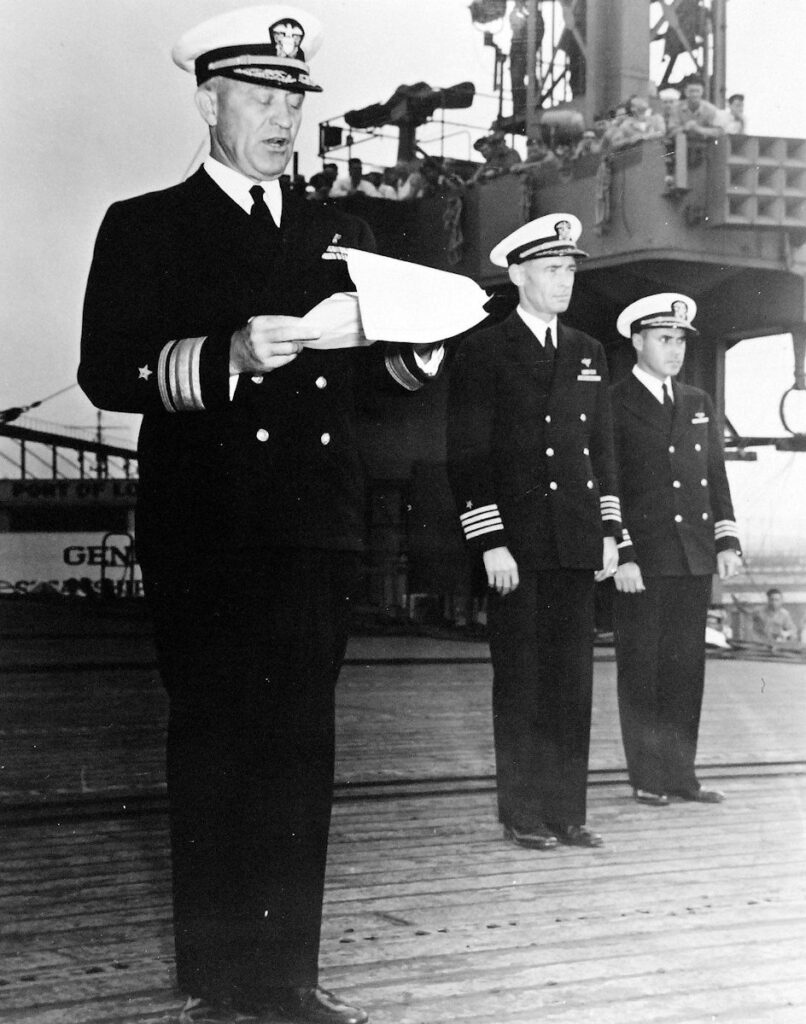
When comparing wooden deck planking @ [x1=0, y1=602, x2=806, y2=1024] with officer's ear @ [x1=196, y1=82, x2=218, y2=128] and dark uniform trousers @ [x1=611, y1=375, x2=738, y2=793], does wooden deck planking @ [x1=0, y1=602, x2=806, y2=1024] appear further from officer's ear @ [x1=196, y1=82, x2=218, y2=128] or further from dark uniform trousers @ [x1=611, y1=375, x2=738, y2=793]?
officer's ear @ [x1=196, y1=82, x2=218, y2=128]

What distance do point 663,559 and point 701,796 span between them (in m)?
0.70

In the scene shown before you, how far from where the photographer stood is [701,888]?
301 cm

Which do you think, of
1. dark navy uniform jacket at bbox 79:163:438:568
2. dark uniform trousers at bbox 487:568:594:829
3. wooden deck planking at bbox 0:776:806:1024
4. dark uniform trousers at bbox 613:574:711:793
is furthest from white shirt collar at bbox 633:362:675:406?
dark navy uniform jacket at bbox 79:163:438:568

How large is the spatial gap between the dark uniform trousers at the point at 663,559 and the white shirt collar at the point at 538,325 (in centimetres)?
61

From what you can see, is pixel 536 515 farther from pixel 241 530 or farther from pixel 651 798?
pixel 241 530

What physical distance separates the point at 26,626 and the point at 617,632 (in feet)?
25.1

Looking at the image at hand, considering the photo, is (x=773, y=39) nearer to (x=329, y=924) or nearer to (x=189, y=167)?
(x=189, y=167)

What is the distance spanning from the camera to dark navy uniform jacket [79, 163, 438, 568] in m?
2.11

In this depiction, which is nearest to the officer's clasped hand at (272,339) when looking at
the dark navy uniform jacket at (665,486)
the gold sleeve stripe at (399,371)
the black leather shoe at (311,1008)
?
the gold sleeve stripe at (399,371)

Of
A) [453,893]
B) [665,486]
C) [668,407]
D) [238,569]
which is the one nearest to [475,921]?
[453,893]

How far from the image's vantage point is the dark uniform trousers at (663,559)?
420 cm

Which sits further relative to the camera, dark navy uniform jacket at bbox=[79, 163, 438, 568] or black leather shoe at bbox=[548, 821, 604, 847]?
black leather shoe at bbox=[548, 821, 604, 847]

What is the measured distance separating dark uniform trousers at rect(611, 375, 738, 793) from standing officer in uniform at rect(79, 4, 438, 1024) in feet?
7.09

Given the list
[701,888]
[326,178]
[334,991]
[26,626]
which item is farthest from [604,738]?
[26,626]
